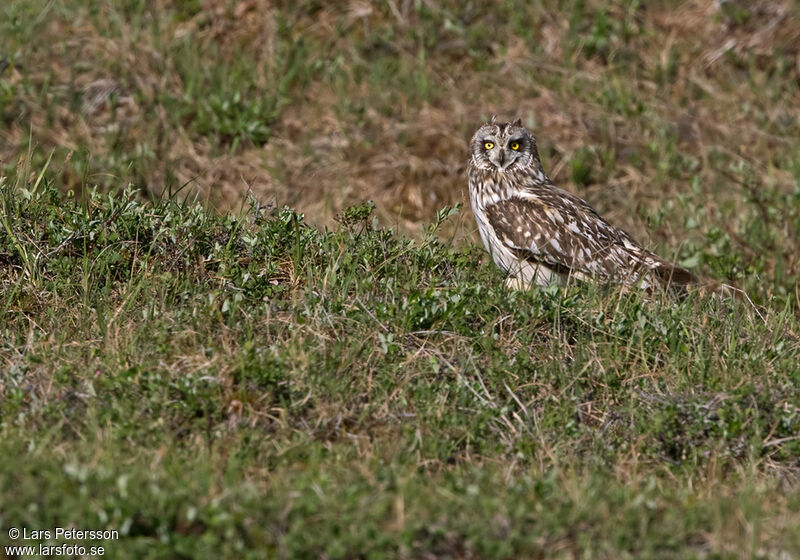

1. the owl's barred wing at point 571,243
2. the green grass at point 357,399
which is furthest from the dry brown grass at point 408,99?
the green grass at point 357,399

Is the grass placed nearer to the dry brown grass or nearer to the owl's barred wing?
the dry brown grass

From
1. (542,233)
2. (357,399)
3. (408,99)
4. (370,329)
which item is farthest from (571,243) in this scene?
(408,99)

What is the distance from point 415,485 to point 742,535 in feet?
4.04

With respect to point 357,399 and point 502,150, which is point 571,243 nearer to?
point 502,150

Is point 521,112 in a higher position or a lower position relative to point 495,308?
higher

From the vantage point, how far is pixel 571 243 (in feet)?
23.2

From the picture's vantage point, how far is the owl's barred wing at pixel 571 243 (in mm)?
6965

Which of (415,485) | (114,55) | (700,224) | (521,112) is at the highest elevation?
(114,55)

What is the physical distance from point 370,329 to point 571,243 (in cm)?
215

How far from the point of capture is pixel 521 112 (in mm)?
10555

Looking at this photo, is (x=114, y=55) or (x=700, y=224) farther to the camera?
(x=114, y=55)

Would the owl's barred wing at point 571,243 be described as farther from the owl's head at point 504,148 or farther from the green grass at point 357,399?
the green grass at point 357,399

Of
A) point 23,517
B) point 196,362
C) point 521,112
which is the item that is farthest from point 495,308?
point 521,112

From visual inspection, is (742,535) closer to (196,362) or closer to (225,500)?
(225,500)
